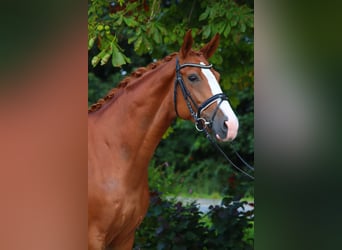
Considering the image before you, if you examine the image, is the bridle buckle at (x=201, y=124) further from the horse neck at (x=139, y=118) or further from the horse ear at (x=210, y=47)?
the horse ear at (x=210, y=47)

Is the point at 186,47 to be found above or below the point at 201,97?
above

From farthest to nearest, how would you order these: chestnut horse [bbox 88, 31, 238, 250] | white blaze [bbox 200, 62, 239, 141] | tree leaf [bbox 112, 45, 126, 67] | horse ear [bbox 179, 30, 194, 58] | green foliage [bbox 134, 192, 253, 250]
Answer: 1. green foliage [bbox 134, 192, 253, 250]
2. tree leaf [bbox 112, 45, 126, 67]
3. horse ear [bbox 179, 30, 194, 58]
4. chestnut horse [bbox 88, 31, 238, 250]
5. white blaze [bbox 200, 62, 239, 141]

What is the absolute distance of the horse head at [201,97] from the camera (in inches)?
132

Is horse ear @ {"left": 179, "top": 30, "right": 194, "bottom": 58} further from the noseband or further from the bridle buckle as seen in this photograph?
the bridle buckle

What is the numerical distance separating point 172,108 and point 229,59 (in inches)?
69.3

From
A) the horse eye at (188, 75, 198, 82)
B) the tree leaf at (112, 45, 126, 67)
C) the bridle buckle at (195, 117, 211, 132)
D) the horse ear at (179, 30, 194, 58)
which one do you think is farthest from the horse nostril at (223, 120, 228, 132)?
the tree leaf at (112, 45, 126, 67)

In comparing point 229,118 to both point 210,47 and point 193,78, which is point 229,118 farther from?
point 210,47

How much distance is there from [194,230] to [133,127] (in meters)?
2.12

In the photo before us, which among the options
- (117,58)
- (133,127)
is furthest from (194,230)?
(117,58)

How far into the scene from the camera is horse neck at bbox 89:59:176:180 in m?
3.56

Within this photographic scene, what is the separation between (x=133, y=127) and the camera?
3.57 meters

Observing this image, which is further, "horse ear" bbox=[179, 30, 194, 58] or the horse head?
"horse ear" bbox=[179, 30, 194, 58]

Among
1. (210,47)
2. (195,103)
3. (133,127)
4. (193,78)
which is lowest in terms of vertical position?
(133,127)
